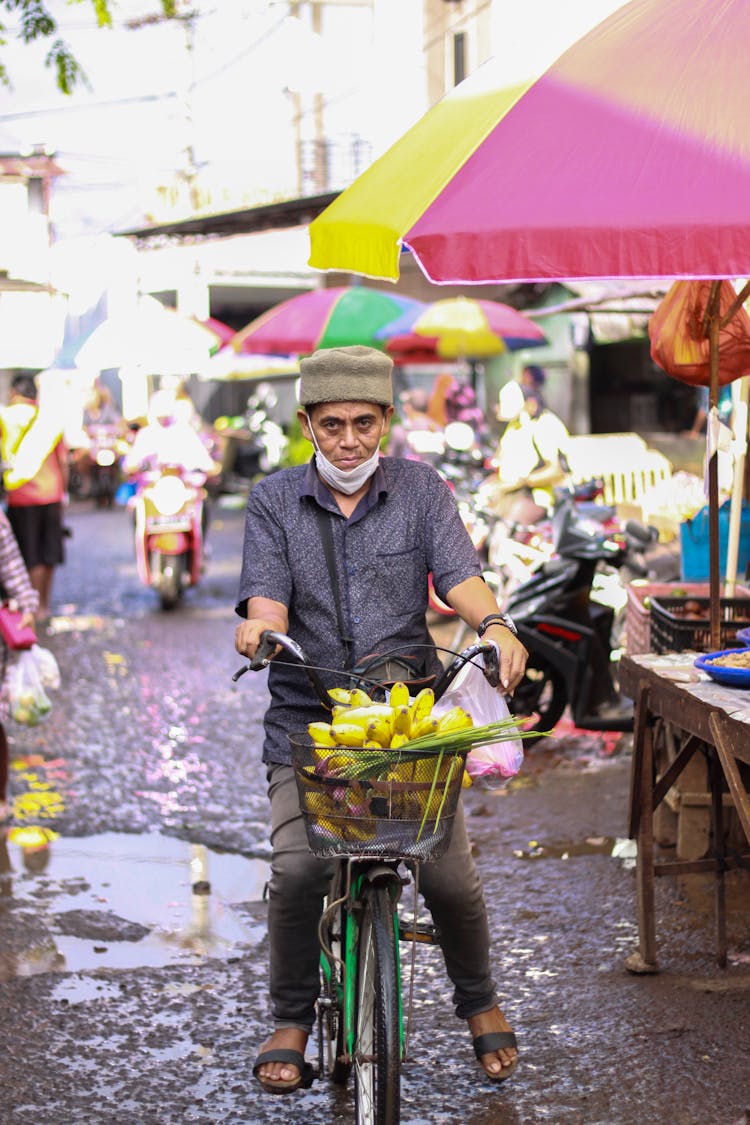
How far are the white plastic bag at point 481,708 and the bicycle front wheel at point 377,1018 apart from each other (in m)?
0.44

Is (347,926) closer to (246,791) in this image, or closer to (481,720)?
(481,720)

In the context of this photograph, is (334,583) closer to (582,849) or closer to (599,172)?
(599,172)

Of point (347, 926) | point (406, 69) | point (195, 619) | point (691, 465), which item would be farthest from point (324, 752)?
point (406, 69)

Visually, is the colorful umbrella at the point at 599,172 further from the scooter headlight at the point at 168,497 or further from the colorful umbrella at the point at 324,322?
the colorful umbrella at the point at 324,322

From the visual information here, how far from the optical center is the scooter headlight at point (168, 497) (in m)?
14.1

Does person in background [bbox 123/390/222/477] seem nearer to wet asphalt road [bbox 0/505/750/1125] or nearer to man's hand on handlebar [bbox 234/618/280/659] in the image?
wet asphalt road [bbox 0/505/750/1125]

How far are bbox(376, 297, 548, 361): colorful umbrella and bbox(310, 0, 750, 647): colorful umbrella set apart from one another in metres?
12.1

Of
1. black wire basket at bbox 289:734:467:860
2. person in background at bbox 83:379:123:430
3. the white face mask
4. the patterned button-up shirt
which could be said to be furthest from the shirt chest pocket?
person in background at bbox 83:379:123:430

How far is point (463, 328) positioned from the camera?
1656cm

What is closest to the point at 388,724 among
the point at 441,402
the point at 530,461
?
the point at 530,461

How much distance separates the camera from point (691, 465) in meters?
21.2

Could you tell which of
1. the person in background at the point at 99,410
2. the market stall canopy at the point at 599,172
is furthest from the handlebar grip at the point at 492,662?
the person in background at the point at 99,410

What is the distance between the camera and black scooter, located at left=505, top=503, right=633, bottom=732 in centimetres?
816

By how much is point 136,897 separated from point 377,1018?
9.21ft
